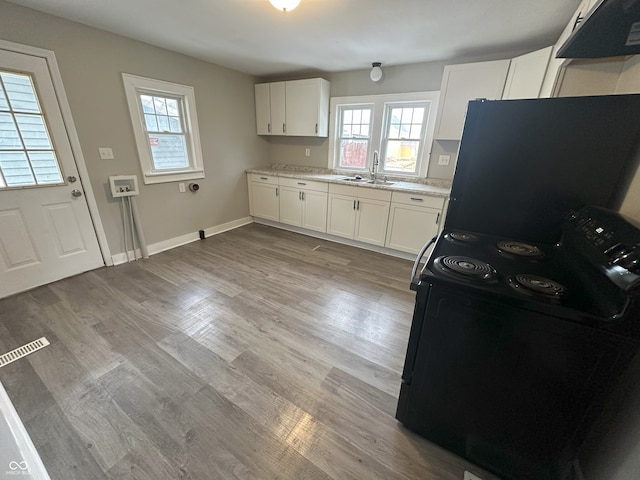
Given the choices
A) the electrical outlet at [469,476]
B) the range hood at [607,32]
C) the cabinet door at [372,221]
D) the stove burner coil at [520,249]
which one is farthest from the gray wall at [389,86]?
the electrical outlet at [469,476]

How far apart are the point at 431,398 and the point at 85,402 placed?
1.87 metres

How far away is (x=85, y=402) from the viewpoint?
145cm

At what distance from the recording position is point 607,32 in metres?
1.06

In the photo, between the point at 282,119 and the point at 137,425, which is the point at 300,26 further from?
the point at 137,425

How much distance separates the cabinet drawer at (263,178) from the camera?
4161mm

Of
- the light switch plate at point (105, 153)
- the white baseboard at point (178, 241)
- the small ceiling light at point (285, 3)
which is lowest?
the white baseboard at point (178, 241)

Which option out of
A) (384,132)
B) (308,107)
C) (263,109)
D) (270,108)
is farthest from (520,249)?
(263,109)

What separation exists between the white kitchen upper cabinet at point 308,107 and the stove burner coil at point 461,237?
3.03 m

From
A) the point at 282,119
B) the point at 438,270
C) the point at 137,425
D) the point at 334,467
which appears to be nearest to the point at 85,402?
the point at 137,425

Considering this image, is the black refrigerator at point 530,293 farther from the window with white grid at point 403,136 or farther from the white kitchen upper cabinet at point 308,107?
the white kitchen upper cabinet at point 308,107

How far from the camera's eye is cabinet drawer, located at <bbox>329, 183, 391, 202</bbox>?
10.7ft

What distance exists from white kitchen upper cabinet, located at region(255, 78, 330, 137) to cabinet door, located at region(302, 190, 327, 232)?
3.19ft

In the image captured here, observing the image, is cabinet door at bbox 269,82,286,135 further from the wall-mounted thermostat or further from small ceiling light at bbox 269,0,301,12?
small ceiling light at bbox 269,0,301,12

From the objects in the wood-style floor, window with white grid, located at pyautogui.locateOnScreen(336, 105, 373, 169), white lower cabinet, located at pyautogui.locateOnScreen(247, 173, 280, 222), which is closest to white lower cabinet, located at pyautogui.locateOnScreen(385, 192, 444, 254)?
the wood-style floor
